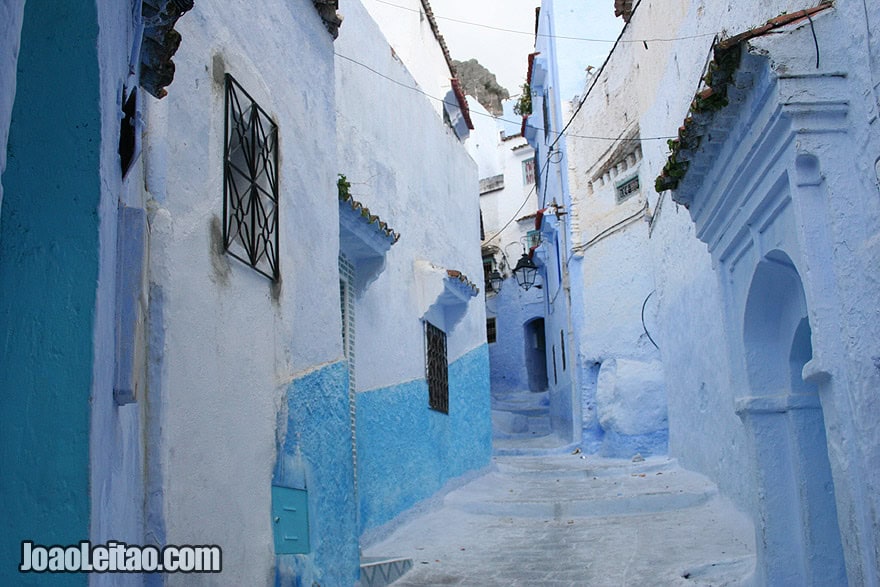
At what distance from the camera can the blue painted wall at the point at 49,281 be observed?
205 cm

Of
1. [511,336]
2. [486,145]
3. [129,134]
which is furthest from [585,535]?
[486,145]

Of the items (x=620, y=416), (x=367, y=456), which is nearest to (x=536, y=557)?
(x=367, y=456)

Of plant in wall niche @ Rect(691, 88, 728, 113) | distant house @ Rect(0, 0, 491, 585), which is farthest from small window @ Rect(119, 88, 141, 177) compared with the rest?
plant in wall niche @ Rect(691, 88, 728, 113)

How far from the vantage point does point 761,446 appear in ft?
16.3

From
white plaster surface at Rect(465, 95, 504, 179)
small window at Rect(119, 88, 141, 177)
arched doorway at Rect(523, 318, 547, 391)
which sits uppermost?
white plaster surface at Rect(465, 95, 504, 179)

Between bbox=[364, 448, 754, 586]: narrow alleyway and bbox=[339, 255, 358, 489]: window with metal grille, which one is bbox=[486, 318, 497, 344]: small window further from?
bbox=[339, 255, 358, 489]: window with metal grille

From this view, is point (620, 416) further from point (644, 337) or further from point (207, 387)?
point (207, 387)

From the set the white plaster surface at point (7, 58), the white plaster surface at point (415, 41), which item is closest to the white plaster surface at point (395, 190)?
the white plaster surface at point (415, 41)

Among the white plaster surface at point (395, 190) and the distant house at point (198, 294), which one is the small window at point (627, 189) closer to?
the white plaster surface at point (395, 190)

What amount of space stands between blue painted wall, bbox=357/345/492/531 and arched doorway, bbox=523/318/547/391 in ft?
51.1

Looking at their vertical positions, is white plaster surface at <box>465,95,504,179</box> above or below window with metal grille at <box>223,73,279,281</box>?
above

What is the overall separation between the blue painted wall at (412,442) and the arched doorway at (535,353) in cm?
1556

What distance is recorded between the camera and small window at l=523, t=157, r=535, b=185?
29625 mm

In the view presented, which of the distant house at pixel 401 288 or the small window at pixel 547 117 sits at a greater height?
the small window at pixel 547 117
